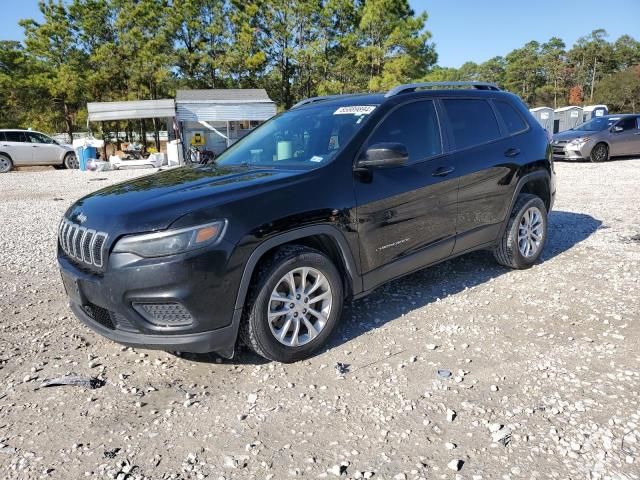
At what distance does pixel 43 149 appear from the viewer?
1948cm

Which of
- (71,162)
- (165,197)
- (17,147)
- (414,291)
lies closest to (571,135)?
(414,291)

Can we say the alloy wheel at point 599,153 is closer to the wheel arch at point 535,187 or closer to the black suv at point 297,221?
the wheel arch at point 535,187

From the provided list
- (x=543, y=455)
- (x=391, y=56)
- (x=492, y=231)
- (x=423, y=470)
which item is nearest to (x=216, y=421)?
(x=423, y=470)

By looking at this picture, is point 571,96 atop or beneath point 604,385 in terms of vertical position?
atop

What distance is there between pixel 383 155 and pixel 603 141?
15.1 meters

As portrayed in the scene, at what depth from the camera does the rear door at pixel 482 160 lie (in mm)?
4168

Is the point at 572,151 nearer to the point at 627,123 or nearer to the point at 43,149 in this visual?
the point at 627,123

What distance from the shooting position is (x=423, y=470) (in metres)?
2.23

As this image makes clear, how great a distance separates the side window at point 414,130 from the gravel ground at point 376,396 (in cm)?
131

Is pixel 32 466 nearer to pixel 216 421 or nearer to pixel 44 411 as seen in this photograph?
pixel 44 411

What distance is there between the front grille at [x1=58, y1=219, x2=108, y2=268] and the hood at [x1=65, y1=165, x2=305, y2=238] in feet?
0.16

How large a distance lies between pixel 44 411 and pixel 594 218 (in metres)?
7.28

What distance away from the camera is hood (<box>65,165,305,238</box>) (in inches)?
108

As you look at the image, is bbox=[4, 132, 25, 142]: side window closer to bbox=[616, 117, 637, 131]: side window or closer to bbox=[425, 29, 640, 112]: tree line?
bbox=[616, 117, 637, 131]: side window
